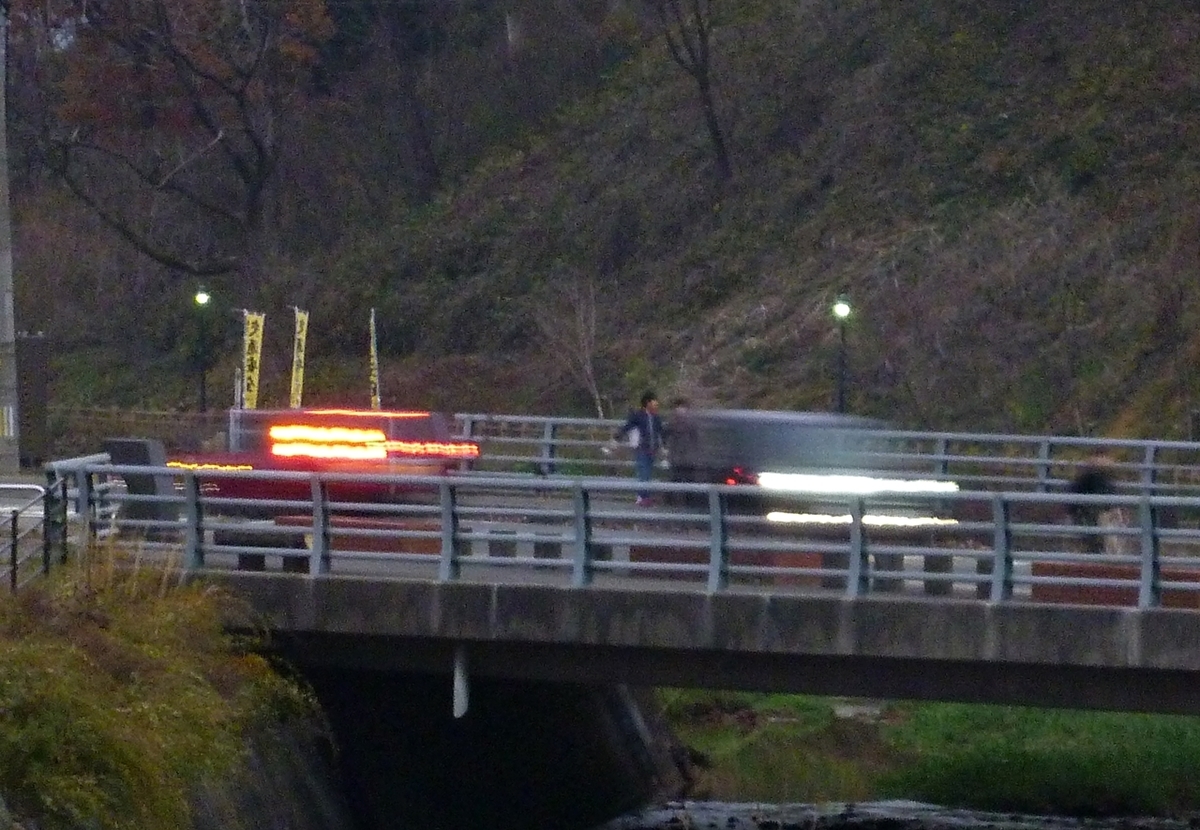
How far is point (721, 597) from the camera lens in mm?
15359

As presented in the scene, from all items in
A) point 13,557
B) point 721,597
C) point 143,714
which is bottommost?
point 143,714

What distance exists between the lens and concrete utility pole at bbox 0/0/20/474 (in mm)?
28297

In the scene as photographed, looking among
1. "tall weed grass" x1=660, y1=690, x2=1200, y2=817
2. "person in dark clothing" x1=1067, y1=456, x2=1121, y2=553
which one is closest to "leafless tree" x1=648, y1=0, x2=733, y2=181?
"tall weed grass" x1=660, y1=690, x2=1200, y2=817

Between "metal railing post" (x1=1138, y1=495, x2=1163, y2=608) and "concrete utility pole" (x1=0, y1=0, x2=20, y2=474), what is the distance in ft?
60.3

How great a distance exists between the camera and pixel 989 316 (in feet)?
124

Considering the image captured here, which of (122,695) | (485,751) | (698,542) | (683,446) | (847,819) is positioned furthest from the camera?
(847,819)

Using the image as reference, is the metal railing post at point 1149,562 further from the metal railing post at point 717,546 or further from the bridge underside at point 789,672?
the metal railing post at point 717,546

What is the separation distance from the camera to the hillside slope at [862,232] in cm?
3653

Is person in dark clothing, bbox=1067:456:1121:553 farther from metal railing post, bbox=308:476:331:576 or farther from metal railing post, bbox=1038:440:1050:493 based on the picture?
metal railing post, bbox=308:476:331:576

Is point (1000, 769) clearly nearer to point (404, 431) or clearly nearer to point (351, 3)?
point (404, 431)

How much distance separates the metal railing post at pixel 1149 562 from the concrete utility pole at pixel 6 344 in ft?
60.3

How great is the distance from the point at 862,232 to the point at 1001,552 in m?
29.2

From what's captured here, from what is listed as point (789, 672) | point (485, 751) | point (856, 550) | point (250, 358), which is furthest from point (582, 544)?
point (250, 358)

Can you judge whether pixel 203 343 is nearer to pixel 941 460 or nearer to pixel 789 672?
pixel 941 460
